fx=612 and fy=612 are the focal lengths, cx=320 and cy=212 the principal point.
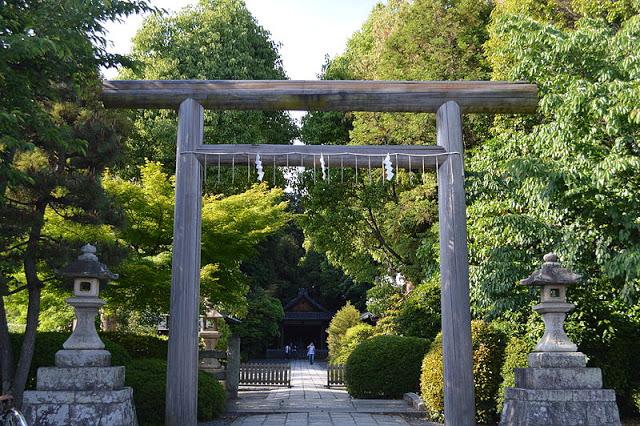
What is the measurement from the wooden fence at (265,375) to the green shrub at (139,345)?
22.7 ft

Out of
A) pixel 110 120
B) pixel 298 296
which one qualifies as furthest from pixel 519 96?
pixel 298 296

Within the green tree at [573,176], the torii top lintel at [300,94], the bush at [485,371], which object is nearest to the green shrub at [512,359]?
the bush at [485,371]

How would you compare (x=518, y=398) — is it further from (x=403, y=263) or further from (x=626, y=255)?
(x=403, y=263)

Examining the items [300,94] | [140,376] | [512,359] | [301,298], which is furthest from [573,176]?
[301,298]

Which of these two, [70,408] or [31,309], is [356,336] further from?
[70,408]

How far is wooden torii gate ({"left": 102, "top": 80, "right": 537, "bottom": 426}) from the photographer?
294 inches

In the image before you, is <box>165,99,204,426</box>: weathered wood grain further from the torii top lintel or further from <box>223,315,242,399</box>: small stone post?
<box>223,315,242,399</box>: small stone post

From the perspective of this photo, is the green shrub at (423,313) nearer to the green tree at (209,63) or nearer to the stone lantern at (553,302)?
the green tree at (209,63)

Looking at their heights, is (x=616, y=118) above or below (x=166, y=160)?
below

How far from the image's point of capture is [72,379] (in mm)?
6570

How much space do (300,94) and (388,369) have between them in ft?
25.8

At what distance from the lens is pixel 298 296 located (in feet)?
121

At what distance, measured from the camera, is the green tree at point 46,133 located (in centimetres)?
650

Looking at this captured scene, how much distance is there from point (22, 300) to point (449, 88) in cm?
814
